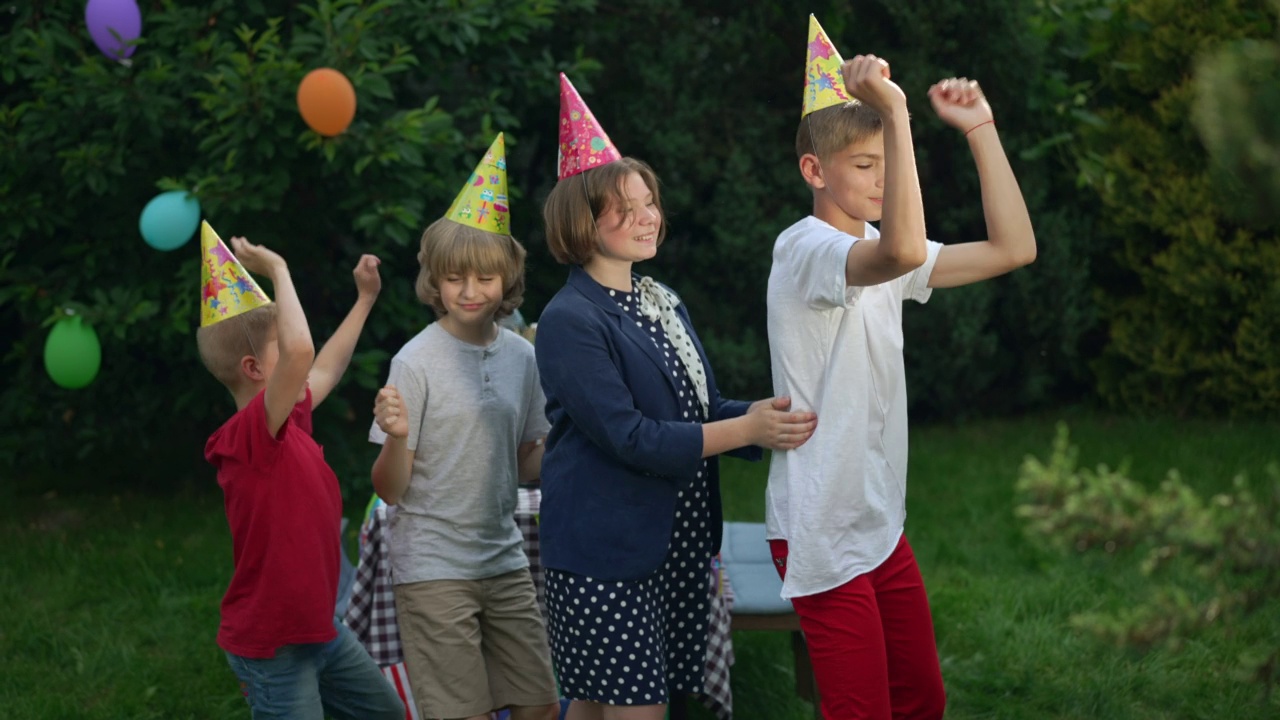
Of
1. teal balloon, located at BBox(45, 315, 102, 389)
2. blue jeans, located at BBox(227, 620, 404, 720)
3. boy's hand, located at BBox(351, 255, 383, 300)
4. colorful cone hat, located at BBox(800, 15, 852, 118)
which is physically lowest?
blue jeans, located at BBox(227, 620, 404, 720)

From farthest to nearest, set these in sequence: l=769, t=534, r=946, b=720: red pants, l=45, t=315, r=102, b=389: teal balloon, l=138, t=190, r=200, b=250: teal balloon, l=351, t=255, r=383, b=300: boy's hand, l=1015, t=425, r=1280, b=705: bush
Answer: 1. l=45, t=315, r=102, b=389: teal balloon
2. l=138, t=190, r=200, b=250: teal balloon
3. l=351, t=255, r=383, b=300: boy's hand
4. l=769, t=534, r=946, b=720: red pants
5. l=1015, t=425, r=1280, b=705: bush

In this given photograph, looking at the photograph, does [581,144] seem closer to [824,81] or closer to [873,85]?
[824,81]

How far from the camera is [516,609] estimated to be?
121 inches

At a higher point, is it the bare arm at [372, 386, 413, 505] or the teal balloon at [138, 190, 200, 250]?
the teal balloon at [138, 190, 200, 250]

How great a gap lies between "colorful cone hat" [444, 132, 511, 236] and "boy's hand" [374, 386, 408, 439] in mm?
471

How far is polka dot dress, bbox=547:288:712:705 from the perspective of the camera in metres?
2.62

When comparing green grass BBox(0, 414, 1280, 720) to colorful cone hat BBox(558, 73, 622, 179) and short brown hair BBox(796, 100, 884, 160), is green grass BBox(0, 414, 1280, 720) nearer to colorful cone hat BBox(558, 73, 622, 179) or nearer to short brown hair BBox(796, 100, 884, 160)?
short brown hair BBox(796, 100, 884, 160)

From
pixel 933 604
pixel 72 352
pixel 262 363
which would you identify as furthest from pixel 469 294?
pixel 72 352

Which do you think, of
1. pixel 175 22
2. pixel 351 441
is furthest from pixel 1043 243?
pixel 175 22

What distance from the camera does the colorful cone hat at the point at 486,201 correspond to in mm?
3045

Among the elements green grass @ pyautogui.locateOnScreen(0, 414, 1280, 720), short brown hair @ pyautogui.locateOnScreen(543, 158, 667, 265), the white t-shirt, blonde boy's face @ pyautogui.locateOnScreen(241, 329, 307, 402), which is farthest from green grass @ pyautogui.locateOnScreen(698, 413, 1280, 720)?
blonde boy's face @ pyautogui.locateOnScreen(241, 329, 307, 402)

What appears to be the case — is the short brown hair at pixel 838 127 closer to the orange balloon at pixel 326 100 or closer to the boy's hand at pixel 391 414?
the boy's hand at pixel 391 414

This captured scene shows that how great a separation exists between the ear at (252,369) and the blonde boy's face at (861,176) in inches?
50.0

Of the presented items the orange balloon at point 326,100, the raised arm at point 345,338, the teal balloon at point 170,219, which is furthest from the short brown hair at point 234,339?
the teal balloon at point 170,219
